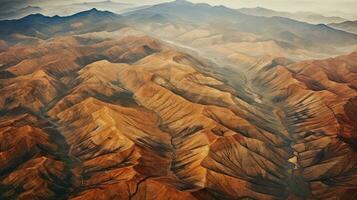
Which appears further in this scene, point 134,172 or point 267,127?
point 267,127

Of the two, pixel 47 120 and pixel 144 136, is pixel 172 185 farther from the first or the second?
pixel 47 120

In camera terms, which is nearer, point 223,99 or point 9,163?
point 9,163

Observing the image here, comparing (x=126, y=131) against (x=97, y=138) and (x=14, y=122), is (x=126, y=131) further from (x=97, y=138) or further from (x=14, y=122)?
(x=14, y=122)

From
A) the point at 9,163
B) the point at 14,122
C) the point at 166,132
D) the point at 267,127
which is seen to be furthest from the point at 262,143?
the point at 14,122

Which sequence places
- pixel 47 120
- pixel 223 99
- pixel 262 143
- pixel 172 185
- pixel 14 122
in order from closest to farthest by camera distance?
pixel 172 185
pixel 262 143
pixel 14 122
pixel 47 120
pixel 223 99

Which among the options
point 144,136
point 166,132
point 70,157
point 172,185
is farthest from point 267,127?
point 70,157

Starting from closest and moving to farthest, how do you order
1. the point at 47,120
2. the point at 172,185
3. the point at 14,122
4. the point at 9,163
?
the point at 172,185, the point at 9,163, the point at 14,122, the point at 47,120

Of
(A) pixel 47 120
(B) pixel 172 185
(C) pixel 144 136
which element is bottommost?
(A) pixel 47 120

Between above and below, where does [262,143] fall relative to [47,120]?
above

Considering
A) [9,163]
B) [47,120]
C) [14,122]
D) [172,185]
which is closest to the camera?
[172,185]
